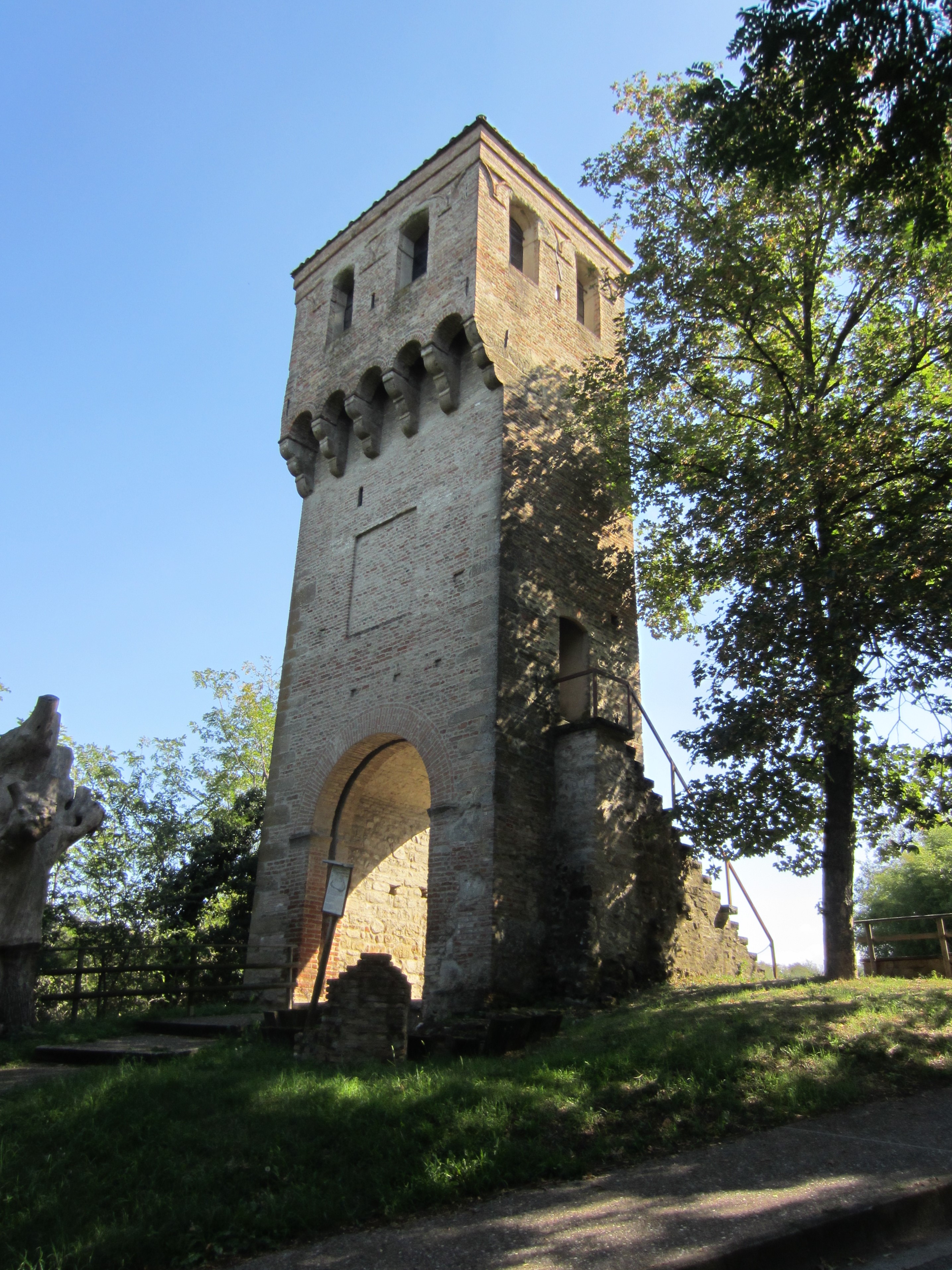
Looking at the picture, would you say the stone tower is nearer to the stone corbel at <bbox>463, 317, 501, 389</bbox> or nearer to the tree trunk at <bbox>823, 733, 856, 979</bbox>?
the stone corbel at <bbox>463, 317, 501, 389</bbox>

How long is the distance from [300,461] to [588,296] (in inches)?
275

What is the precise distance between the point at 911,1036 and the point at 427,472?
35.1ft

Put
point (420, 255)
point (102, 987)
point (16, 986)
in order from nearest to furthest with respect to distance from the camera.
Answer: point (16, 986) → point (102, 987) → point (420, 255)

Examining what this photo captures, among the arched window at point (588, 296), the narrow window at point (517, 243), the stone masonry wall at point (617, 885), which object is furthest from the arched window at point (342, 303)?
the stone masonry wall at point (617, 885)

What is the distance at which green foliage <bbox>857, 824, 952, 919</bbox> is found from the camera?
27109 millimetres

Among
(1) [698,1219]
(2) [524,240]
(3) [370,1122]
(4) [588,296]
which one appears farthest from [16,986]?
(4) [588,296]

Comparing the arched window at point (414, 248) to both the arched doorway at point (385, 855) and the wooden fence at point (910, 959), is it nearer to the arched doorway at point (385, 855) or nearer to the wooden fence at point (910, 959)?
the arched doorway at point (385, 855)

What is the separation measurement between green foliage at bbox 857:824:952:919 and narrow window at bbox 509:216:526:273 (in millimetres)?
19613

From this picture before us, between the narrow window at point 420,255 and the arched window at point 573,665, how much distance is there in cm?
764

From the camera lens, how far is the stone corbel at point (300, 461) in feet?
58.9

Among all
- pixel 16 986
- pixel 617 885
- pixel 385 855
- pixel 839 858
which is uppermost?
pixel 385 855

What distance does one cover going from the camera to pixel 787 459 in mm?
12047

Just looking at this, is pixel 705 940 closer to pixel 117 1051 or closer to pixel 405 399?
pixel 117 1051

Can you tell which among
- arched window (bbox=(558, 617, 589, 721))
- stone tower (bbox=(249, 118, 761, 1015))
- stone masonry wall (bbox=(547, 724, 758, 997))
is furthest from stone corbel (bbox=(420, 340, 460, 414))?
stone masonry wall (bbox=(547, 724, 758, 997))
